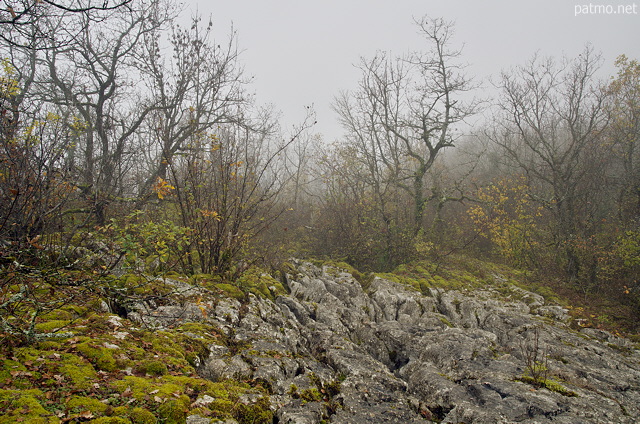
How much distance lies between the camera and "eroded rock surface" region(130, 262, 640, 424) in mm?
3816

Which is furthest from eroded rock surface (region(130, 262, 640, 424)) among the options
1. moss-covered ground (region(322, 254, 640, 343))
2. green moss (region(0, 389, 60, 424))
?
green moss (region(0, 389, 60, 424))

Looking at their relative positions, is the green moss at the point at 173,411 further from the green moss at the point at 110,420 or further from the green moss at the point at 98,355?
the green moss at the point at 98,355

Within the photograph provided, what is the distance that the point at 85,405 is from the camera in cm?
248

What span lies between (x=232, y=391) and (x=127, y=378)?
1028 millimetres

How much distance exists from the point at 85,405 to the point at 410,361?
4.85 meters

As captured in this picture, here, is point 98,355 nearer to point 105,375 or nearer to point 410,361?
point 105,375

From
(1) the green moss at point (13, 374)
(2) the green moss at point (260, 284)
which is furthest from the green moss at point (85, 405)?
(2) the green moss at point (260, 284)

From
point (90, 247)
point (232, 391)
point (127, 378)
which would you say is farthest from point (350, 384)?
point (90, 247)

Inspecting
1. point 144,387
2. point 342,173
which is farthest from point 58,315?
point 342,173

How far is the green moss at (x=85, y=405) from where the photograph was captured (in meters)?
2.43

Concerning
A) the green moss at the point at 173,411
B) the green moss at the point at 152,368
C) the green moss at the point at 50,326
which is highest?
the green moss at the point at 50,326

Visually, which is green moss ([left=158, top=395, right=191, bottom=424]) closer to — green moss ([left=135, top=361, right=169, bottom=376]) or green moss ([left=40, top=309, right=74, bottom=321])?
green moss ([left=135, top=361, right=169, bottom=376])

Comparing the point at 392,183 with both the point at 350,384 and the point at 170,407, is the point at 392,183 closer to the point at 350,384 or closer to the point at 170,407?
the point at 350,384

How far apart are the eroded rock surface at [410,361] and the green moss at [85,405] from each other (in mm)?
740
